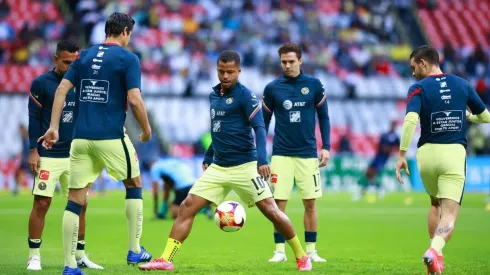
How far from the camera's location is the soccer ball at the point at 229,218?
10008 millimetres

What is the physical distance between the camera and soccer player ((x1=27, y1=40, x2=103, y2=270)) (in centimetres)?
1027

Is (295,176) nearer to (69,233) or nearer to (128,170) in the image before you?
(128,170)

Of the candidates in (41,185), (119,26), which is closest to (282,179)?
(41,185)

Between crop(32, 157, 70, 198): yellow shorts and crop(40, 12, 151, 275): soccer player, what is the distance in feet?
4.54

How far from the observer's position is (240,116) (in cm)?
983

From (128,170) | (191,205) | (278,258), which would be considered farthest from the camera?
(278,258)

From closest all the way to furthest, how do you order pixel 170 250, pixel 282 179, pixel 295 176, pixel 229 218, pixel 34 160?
pixel 170 250 < pixel 229 218 < pixel 34 160 < pixel 282 179 < pixel 295 176

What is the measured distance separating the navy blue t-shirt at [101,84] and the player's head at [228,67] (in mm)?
1097

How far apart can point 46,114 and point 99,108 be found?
5.75 ft

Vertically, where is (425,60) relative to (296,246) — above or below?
above

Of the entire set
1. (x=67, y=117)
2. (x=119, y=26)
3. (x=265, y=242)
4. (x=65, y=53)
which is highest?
(x=119, y=26)

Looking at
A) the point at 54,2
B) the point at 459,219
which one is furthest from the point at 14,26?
the point at 459,219

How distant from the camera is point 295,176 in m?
11.9

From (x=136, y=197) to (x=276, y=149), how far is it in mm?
2722
